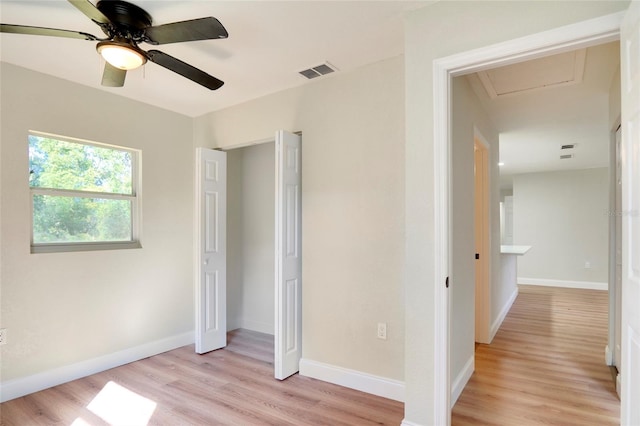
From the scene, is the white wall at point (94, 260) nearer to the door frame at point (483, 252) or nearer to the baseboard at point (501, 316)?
the door frame at point (483, 252)

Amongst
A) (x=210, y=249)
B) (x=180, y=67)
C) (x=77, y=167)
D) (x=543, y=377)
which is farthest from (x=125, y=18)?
(x=543, y=377)

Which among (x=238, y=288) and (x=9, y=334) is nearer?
(x=9, y=334)

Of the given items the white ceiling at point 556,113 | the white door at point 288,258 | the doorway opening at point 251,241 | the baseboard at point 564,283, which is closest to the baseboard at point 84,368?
the doorway opening at point 251,241

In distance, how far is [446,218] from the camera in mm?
1919

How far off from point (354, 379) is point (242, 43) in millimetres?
2651

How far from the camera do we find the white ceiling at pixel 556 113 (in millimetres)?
2674

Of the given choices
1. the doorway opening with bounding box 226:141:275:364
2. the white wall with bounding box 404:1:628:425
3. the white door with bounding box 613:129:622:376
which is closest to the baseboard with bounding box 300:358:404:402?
the white wall with bounding box 404:1:628:425

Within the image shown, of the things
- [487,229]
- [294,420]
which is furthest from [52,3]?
[487,229]

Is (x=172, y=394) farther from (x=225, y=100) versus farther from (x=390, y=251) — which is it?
(x=225, y=100)

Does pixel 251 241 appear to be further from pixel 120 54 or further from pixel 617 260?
pixel 617 260

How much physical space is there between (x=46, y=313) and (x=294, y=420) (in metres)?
2.24

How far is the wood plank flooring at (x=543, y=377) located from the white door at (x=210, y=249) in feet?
7.98

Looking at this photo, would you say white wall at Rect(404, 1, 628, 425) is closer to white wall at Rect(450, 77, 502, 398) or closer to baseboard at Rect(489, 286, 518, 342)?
white wall at Rect(450, 77, 502, 398)

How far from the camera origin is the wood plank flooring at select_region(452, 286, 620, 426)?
232 centimetres
